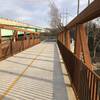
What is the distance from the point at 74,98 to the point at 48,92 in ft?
3.78

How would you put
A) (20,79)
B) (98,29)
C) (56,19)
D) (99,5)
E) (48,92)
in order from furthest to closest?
(56,19) < (98,29) < (20,79) < (48,92) < (99,5)

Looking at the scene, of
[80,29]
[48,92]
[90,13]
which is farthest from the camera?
Result: [80,29]

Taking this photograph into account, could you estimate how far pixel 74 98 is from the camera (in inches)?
334

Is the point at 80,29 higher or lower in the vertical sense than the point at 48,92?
higher

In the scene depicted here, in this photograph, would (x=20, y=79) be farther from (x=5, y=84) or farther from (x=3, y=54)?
(x=3, y=54)

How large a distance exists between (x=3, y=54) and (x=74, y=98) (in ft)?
45.2

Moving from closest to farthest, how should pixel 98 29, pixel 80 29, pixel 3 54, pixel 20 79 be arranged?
pixel 80 29 < pixel 20 79 < pixel 3 54 < pixel 98 29

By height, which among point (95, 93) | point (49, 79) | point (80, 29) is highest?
point (80, 29)

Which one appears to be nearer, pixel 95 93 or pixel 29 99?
pixel 95 93

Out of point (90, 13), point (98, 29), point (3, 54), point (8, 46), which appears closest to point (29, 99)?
point (90, 13)

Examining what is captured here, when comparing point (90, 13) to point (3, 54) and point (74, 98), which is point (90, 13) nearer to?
point (74, 98)

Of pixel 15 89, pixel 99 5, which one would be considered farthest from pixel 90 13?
pixel 15 89

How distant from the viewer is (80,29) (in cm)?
1004

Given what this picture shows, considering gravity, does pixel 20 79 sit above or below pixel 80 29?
below
